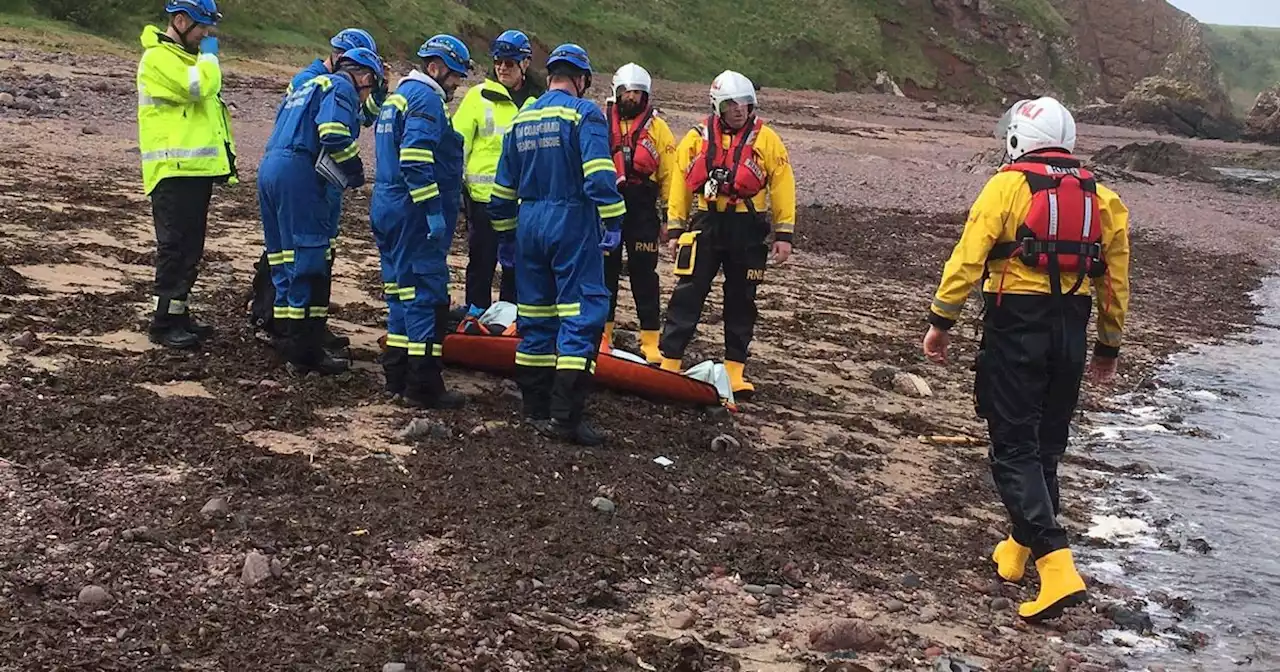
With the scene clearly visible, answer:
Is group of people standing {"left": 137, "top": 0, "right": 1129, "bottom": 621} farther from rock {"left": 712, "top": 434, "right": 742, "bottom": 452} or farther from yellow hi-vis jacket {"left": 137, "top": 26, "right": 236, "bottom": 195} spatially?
rock {"left": 712, "top": 434, "right": 742, "bottom": 452}

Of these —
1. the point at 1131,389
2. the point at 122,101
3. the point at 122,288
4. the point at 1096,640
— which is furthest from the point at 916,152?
the point at 1096,640

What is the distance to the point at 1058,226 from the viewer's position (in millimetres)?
5109

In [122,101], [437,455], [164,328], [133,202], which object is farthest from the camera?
[122,101]

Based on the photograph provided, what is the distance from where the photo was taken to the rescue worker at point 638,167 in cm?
841

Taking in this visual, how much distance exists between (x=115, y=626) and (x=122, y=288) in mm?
5394

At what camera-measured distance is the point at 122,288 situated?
886 cm

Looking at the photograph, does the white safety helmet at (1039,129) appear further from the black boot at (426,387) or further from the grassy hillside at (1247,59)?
the grassy hillside at (1247,59)

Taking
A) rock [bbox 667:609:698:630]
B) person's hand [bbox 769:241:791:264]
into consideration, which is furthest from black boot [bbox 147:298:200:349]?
rock [bbox 667:609:698:630]

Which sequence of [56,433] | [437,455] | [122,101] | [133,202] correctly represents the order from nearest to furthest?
[56,433], [437,455], [133,202], [122,101]

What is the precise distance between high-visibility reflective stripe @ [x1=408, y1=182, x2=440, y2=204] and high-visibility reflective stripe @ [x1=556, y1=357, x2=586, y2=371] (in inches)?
44.2

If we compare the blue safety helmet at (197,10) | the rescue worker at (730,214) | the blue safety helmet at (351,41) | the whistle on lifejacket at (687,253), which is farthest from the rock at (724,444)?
the blue safety helmet at (197,10)

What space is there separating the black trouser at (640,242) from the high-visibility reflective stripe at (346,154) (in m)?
1.97

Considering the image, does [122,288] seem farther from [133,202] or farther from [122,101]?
[122,101]

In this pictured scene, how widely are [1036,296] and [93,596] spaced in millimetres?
3748
